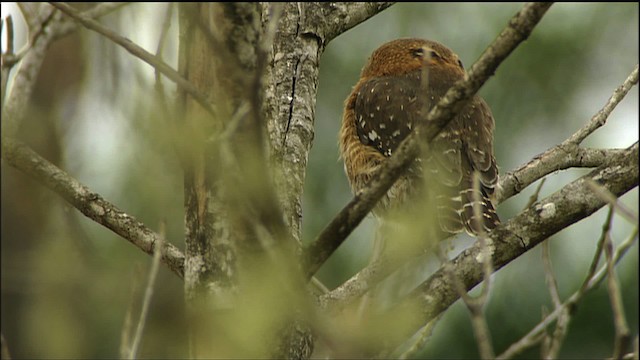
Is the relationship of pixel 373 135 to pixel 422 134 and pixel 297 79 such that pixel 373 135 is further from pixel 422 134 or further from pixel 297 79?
pixel 422 134

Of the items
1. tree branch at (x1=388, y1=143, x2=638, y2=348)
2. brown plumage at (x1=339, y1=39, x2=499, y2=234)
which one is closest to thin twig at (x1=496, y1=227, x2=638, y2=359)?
tree branch at (x1=388, y1=143, x2=638, y2=348)

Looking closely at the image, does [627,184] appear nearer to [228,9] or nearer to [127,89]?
[228,9]

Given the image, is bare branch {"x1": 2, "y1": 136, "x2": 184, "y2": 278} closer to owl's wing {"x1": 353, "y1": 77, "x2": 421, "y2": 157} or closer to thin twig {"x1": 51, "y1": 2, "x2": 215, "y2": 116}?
thin twig {"x1": 51, "y1": 2, "x2": 215, "y2": 116}

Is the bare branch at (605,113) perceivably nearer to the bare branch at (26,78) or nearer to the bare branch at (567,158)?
the bare branch at (567,158)

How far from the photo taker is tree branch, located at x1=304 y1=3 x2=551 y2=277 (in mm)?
2387

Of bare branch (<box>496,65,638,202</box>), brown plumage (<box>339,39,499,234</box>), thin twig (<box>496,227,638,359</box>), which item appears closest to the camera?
thin twig (<box>496,227,638,359</box>)

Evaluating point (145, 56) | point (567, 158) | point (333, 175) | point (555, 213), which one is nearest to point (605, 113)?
point (567, 158)

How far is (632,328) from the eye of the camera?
590cm

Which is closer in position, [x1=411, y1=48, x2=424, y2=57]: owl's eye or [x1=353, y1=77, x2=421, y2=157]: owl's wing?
[x1=353, y1=77, x2=421, y2=157]: owl's wing

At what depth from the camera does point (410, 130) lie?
188 inches

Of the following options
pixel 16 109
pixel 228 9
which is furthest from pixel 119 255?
pixel 228 9

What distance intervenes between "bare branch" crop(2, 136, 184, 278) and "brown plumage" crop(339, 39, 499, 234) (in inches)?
60.6

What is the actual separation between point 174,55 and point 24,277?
2.39 meters

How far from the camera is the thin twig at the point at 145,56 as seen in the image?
210cm
